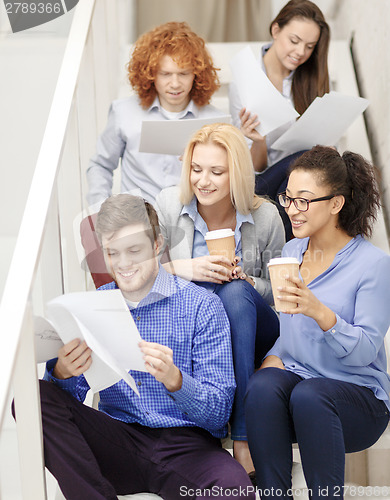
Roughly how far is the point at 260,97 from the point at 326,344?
0.88m

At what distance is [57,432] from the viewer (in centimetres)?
136

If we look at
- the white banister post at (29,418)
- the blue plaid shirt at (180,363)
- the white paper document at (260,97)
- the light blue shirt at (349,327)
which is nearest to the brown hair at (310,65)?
the white paper document at (260,97)

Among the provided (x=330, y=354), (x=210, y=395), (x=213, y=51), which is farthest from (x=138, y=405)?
(x=213, y=51)

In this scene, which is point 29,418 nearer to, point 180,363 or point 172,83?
point 180,363

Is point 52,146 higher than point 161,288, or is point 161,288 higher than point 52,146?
point 52,146

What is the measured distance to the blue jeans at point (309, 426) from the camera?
1356 millimetres

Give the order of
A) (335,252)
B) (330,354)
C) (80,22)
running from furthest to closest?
1. (80,22)
2. (335,252)
3. (330,354)

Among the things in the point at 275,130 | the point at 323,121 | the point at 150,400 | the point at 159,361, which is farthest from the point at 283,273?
the point at 275,130

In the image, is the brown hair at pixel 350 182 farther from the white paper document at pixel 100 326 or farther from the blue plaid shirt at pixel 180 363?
the white paper document at pixel 100 326

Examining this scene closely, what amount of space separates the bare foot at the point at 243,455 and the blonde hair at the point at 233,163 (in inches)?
22.4

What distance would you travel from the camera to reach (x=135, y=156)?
225cm

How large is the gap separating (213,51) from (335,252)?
1569 millimetres

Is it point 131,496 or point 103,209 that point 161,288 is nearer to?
point 103,209

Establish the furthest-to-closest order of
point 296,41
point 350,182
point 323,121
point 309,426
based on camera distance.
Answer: point 296,41
point 323,121
point 350,182
point 309,426
